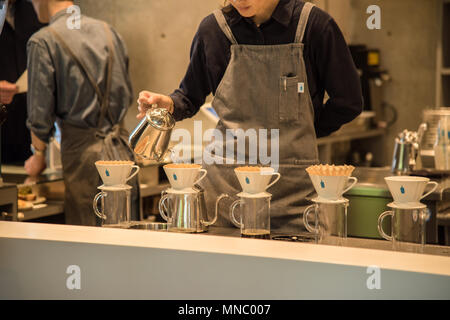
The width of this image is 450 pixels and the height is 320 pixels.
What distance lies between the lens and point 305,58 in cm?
212

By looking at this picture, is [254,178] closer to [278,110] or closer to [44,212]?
[278,110]

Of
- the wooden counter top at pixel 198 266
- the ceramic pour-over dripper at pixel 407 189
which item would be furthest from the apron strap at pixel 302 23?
the wooden counter top at pixel 198 266

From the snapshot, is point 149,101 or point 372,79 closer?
point 149,101

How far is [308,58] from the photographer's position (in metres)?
2.12

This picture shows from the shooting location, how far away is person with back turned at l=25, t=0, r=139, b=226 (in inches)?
119

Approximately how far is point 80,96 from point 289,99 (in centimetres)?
128

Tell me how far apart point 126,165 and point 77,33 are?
4.13 ft

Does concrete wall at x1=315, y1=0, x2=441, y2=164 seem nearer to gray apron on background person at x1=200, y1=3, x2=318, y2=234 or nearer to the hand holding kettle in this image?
gray apron on background person at x1=200, y1=3, x2=318, y2=234

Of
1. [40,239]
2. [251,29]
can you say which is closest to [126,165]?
[40,239]

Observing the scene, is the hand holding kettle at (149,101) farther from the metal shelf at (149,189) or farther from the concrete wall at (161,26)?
the metal shelf at (149,189)

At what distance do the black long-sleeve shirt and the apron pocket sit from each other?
6 cm

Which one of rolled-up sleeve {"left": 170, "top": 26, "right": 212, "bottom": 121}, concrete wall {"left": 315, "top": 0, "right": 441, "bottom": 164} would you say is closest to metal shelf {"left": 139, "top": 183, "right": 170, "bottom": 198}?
rolled-up sleeve {"left": 170, "top": 26, "right": 212, "bottom": 121}

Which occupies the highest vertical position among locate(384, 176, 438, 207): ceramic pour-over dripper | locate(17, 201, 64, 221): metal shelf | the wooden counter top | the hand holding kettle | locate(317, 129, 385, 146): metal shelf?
the hand holding kettle

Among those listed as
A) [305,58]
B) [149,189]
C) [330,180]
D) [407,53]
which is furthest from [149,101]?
[407,53]
